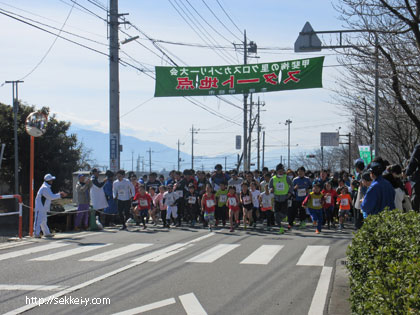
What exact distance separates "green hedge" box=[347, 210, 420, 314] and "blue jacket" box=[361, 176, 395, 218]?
1.11 m

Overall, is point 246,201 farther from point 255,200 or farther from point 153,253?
point 153,253

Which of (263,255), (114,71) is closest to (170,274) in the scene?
(263,255)

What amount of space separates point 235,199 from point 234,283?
864 cm

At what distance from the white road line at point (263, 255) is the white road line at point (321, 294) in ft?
4.42

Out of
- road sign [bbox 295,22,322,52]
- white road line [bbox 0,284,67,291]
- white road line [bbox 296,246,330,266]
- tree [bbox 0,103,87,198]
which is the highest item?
road sign [bbox 295,22,322,52]

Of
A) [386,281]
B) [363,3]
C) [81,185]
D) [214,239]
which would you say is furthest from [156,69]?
[386,281]

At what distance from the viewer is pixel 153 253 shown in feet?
37.9

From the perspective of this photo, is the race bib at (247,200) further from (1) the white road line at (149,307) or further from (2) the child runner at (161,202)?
(1) the white road line at (149,307)

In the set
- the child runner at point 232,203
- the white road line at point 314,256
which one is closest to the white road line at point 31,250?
the child runner at point 232,203

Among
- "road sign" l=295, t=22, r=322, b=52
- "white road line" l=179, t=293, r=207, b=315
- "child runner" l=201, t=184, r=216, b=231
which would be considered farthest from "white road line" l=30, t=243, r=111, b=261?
"road sign" l=295, t=22, r=322, b=52

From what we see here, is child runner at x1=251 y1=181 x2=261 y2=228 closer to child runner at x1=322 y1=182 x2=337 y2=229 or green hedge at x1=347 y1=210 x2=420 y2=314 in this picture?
child runner at x1=322 y1=182 x2=337 y2=229

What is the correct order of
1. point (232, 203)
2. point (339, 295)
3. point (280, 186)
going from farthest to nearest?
point (232, 203) → point (280, 186) → point (339, 295)

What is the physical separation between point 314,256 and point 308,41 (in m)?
6.61

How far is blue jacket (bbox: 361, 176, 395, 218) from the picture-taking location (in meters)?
7.91
